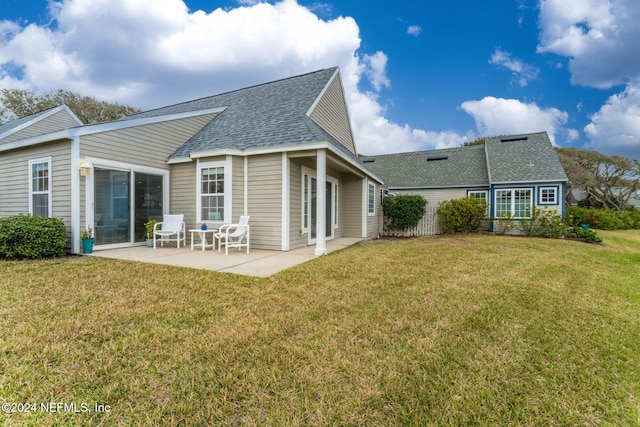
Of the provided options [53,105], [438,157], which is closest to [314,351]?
[438,157]

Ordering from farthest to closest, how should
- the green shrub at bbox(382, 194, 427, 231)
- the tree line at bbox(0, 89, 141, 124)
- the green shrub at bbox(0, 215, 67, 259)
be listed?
the tree line at bbox(0, 89, 141, 124) → the green shrub at bbox(382, 194, 427, 231) → the green shrub at bbox(0, 215, 67, 259)

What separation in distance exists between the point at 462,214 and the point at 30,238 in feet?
46.8

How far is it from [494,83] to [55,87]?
32144mm

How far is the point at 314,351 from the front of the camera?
7.52 feet

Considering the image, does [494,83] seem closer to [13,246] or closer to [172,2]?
[172,2]

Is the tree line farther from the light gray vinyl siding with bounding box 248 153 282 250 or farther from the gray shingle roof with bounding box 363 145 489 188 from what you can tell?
the gray shingle roof with bounding box 363 145 489 188

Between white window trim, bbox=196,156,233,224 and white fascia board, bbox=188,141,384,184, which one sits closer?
white fascia board, bbox=188,141,384,184

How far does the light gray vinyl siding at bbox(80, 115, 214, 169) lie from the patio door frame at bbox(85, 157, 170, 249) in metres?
0.13

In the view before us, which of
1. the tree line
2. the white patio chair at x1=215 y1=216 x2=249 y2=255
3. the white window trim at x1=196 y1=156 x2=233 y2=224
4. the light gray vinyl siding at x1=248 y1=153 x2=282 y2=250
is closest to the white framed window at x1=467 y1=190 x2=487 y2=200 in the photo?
the light gray vinyl siding at x1=248 y1=153 x2=282 y2=250

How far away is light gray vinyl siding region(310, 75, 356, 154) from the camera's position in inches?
385

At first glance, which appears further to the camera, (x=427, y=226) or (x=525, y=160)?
(x=525, y=160)

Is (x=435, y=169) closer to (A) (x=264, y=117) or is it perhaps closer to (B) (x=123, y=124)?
(A) (x=264, y=117)

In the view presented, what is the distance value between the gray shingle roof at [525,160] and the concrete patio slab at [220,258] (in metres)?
12.7

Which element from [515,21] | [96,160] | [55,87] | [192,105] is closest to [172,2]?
[192,105]
